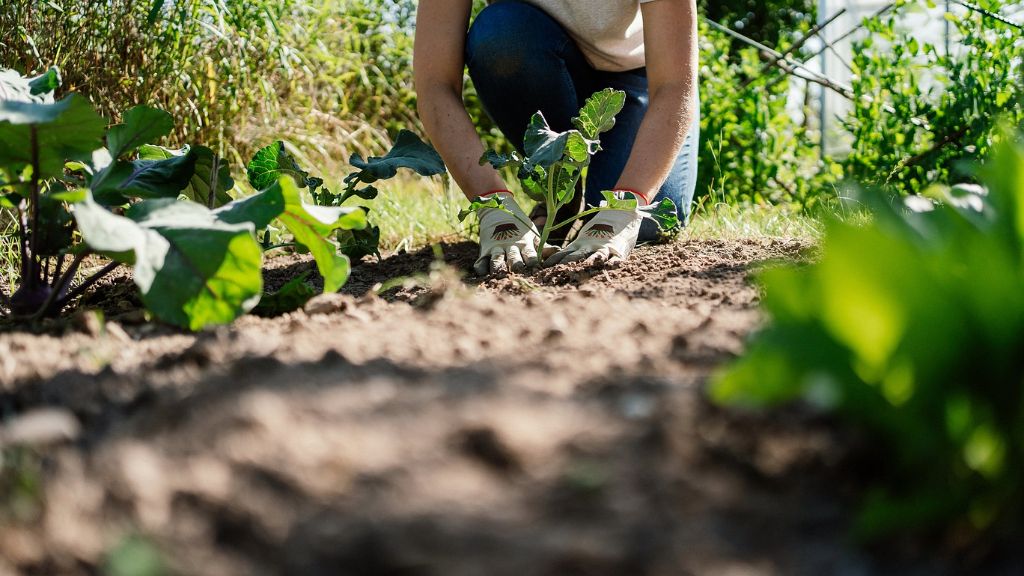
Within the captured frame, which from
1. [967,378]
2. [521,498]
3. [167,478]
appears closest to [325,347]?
[167,478]

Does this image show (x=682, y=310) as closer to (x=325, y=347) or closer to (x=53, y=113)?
(x=325, y=347)

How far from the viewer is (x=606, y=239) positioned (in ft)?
7.06

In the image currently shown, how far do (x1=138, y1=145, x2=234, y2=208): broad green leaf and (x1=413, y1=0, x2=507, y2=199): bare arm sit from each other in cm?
64

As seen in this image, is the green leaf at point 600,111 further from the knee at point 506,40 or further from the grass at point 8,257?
the grass at point 8,257

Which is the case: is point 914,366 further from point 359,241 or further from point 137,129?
point 359,241

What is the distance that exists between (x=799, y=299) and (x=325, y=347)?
0.67m

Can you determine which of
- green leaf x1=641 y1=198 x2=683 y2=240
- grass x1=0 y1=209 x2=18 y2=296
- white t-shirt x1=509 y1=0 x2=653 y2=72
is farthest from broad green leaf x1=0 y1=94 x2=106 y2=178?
white t-shirt x1=509 y1=0 x2=653 y2=72

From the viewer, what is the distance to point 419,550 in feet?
2.13

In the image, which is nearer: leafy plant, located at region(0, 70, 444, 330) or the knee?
leafy plant, located at region(0, 70, 444, 330)

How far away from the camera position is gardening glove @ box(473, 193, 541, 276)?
213 cm

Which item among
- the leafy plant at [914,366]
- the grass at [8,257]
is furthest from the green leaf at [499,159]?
the leafy plant at [914,366]

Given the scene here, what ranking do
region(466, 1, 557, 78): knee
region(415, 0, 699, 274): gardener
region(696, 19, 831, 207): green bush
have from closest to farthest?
region(415, 0, 699, 274): gardener < region(466, 1, 557, 78): knee < region(696, 19, 831, 207): green bush

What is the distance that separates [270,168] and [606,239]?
86 cm

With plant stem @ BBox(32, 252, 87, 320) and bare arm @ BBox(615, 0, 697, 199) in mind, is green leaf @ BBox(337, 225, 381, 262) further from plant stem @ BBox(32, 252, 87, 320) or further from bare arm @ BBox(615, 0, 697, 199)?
plant stem @ BBox(32, 252, 87, 320)
